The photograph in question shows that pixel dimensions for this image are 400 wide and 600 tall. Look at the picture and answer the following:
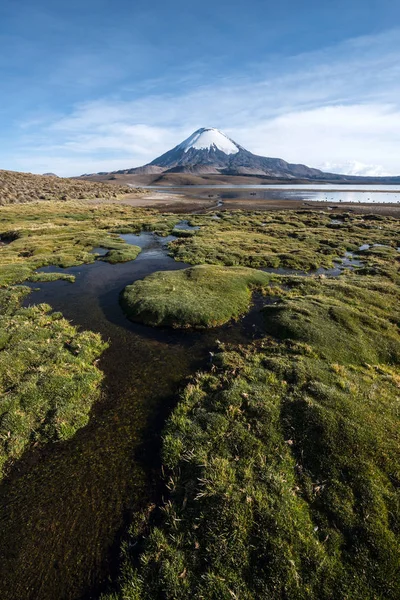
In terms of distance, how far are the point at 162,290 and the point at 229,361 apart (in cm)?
1414

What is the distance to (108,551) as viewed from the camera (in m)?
9.61

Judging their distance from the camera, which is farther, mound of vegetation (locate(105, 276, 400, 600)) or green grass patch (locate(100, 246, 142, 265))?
green grass patch (locate(100, 246, 142, 265))

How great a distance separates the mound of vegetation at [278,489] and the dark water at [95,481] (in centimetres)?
120

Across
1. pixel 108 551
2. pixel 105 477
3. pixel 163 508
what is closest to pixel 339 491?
pixel 163 508

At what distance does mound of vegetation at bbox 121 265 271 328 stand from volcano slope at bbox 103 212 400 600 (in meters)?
5.51

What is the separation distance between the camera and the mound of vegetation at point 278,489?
8.37 metres

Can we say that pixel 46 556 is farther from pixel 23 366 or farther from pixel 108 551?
pixel 23 366

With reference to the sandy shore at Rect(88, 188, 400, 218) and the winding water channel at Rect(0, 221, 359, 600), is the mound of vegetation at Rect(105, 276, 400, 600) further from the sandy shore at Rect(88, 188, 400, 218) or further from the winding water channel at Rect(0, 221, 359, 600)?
the sandy shore at Rect(88, 188, 400, 218)

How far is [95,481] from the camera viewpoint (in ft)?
39.2

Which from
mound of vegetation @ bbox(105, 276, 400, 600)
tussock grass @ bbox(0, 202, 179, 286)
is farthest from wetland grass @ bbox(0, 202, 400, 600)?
tussock grass @ bbox(0, 202, 179, 286)

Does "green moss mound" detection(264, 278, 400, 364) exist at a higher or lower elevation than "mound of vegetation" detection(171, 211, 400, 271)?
lower

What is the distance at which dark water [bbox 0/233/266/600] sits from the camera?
30.1 ft

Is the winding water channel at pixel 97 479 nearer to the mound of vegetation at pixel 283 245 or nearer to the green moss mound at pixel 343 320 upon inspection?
the green moss mound at pixel 343 320

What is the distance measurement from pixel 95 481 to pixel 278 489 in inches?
314
